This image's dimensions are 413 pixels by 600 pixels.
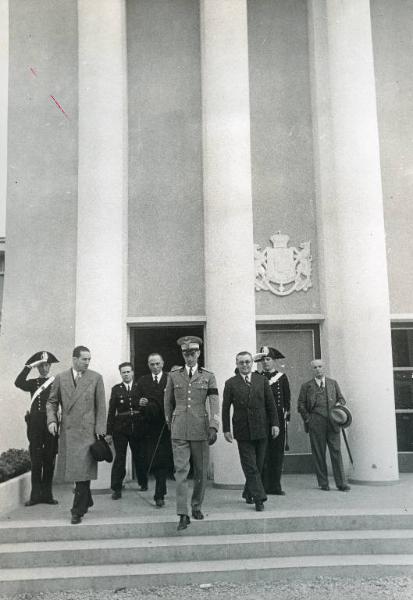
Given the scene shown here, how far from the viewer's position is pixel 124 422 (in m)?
8.77

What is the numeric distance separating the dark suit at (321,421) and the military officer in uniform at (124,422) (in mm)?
2410

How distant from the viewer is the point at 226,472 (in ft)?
30.7

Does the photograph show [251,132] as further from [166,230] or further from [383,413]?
[383,413]

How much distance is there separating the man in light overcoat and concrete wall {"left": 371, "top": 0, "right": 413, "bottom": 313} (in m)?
5.68

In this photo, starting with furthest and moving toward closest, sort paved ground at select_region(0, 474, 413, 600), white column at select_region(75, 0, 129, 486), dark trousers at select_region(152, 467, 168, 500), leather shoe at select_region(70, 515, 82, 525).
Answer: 1. white column at select_region(75, 0, 129, 486)
2. dark trousers at select_region(152, 467, 168, 500)
3. leather shoe at select_region(70, 515, 82, 525)
4. paved ground at select_region(0, 474, 413, 600)

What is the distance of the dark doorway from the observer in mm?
10539

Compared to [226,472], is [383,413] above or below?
above

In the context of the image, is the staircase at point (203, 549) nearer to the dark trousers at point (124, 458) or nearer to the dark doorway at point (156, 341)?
the dark trousers at point (124, 458)

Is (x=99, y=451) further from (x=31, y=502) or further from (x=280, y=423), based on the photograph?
(x=280, y=423)

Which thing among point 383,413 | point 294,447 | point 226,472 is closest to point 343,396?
point 383,413

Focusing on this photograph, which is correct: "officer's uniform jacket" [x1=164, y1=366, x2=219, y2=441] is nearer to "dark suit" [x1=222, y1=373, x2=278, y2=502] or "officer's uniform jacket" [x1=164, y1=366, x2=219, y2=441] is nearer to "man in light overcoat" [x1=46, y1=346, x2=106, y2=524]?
"dark suit" [x1=222, y1=373, x2=278, y2=502]

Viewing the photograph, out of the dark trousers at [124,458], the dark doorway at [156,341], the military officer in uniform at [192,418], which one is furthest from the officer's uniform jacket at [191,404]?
the dark doorway at [156,341]

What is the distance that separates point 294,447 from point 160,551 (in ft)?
14.8

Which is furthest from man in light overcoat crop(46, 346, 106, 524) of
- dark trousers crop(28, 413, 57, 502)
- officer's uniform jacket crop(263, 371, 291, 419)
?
officer's uniform jacket crop(263, 371, 291, 419)
